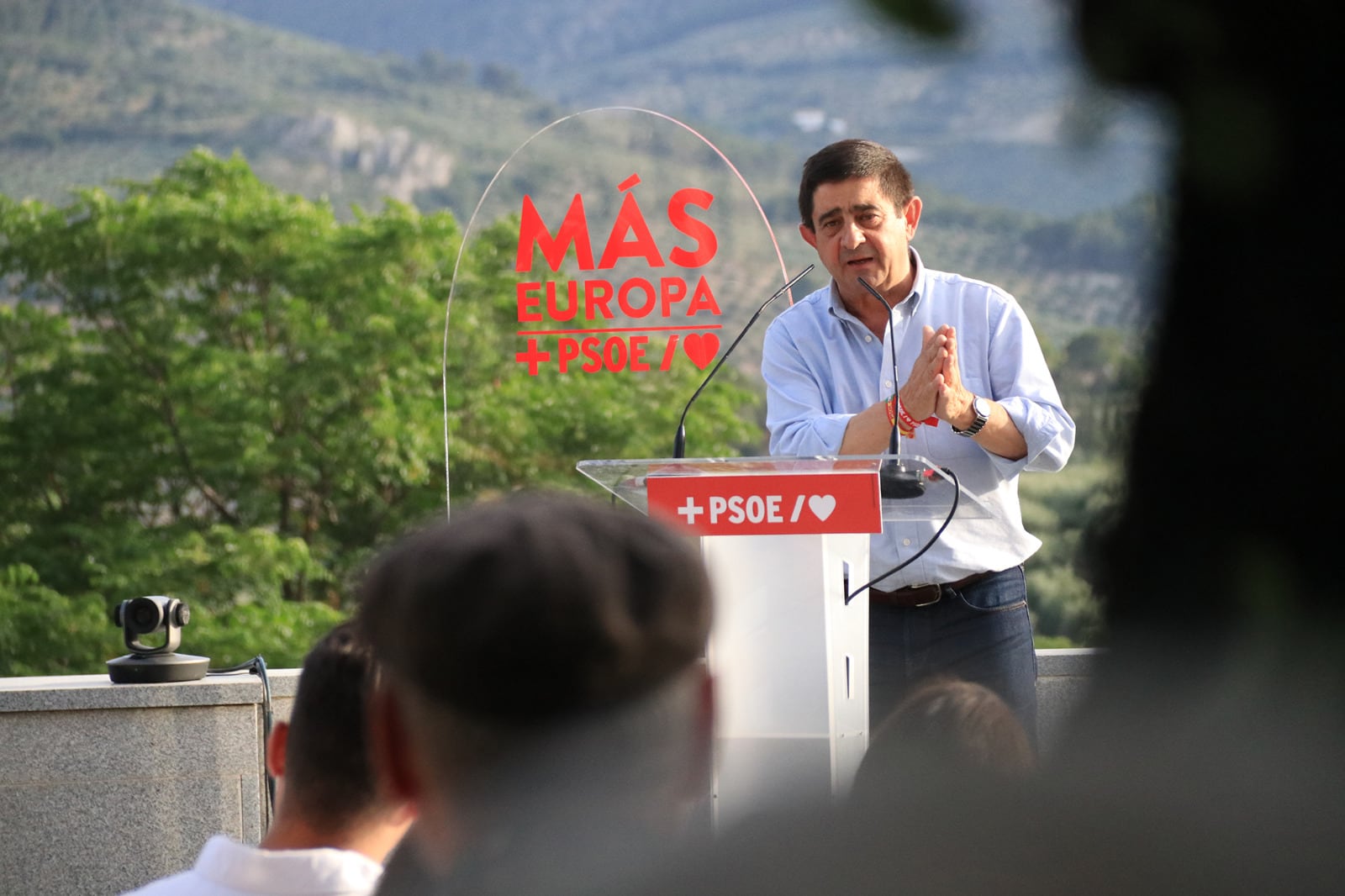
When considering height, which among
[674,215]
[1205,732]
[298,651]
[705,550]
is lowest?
[298,651]

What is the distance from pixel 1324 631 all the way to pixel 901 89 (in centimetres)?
6668

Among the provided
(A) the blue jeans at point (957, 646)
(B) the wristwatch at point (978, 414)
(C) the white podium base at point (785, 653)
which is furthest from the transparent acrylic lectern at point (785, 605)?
(A) the blue jeans at point (957, 646)

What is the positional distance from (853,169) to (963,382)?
0.55m

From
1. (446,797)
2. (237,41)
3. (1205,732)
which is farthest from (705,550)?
(237,41)

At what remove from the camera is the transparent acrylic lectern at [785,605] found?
2516mm

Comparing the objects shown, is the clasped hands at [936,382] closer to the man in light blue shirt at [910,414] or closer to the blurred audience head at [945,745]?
the man in light blue shirt at [910,414]

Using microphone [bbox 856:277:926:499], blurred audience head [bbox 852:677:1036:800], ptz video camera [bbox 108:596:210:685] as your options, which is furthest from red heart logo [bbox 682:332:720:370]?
blurred audience head [bbox 852:677:1036:800]

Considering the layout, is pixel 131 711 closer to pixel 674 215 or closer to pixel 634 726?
pixel 674 215

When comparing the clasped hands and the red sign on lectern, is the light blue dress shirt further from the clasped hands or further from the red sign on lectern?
the red sign on lectern

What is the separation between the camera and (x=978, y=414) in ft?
9.78

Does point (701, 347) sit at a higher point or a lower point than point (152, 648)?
higher

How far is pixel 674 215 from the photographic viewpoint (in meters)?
6.12

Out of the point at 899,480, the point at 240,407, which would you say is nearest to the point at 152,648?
the point at 899,480

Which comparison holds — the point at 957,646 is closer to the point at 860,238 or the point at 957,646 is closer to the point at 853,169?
the point at 860,238
